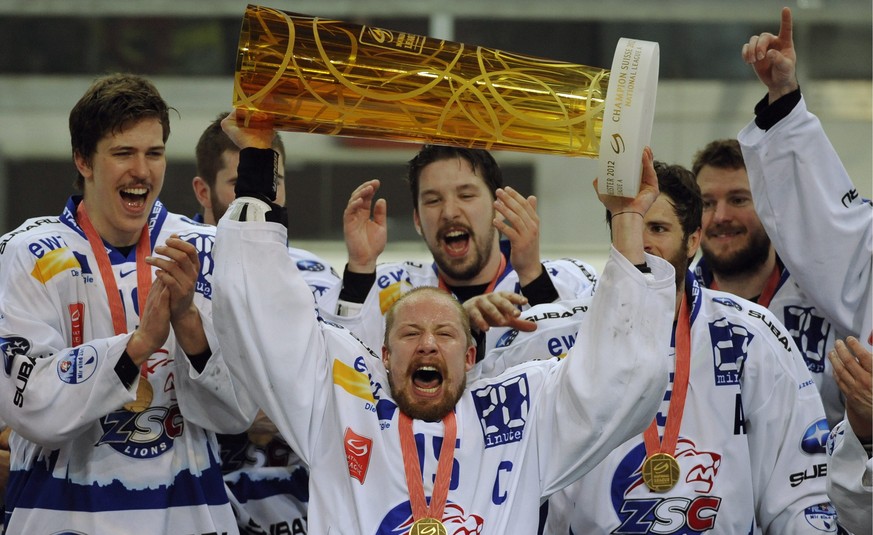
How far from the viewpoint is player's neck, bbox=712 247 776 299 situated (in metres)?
4.11

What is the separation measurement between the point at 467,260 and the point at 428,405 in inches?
42.3

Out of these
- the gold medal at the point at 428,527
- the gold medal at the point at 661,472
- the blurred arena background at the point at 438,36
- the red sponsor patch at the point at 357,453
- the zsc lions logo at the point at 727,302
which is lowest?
the gold medal at the point at 428,527

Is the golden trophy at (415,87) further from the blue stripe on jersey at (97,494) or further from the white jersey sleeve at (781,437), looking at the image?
the blue stripe on jersey at (97,494)

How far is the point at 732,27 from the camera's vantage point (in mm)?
8633

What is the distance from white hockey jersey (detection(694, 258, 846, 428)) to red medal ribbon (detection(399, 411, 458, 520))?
1.45m

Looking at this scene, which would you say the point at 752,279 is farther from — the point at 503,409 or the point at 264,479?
the point at 264,479

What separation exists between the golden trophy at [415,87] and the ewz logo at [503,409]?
2.01ft

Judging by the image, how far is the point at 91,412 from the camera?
3.10m

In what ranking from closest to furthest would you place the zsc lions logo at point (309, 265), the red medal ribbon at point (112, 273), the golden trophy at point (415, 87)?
1. the golden trophy at point (415, 87)
2. the red medal ribbon at point (112, 273)
3. the zsc lions logo at point (309, 265)

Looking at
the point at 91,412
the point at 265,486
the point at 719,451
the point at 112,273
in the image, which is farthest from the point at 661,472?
the point at 112,273

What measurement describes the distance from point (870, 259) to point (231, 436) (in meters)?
2.16

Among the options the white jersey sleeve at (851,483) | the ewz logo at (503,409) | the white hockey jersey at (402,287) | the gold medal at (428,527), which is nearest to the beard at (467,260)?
the white hockey jersey at (402,287)

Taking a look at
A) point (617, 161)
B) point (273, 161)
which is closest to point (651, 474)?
point (617, 161)

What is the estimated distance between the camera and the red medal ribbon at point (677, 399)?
10.5 feet
